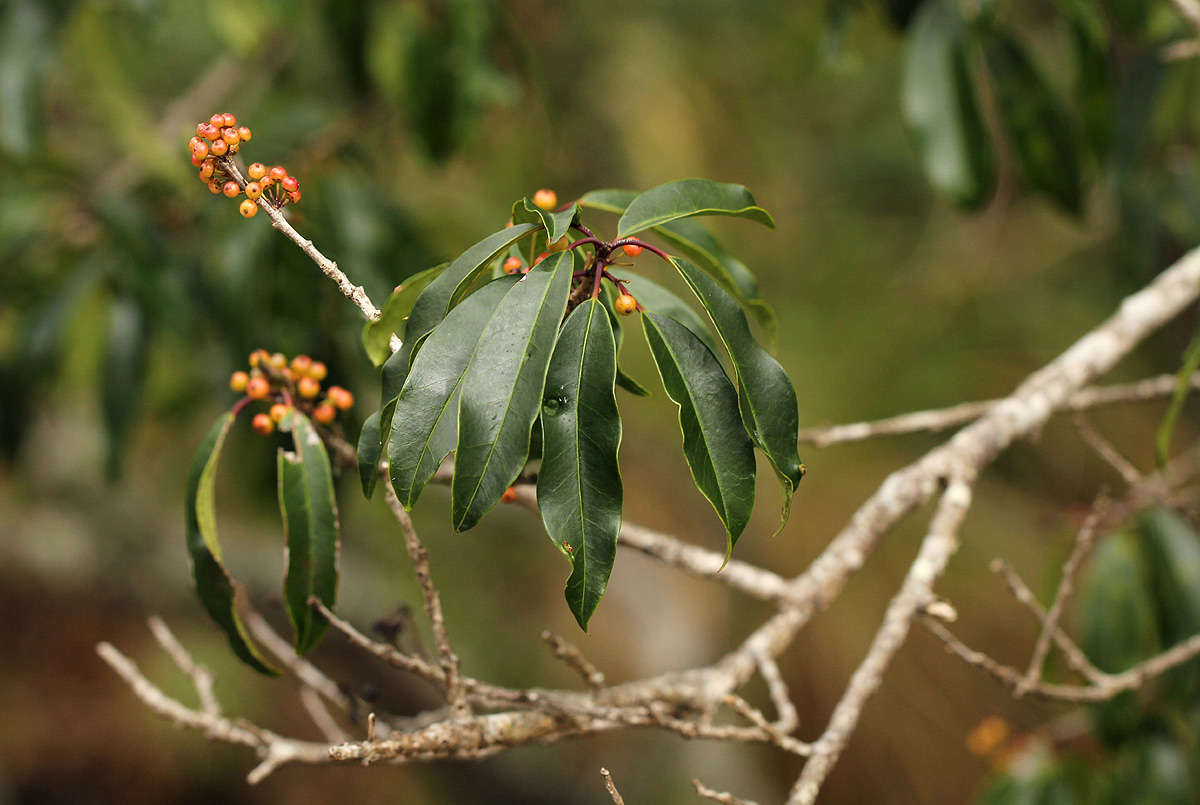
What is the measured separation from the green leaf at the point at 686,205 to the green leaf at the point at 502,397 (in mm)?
75

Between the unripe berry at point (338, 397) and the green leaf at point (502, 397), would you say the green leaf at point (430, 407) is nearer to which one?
the green leaf at point (502, 397)

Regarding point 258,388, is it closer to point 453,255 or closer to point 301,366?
point 301,366

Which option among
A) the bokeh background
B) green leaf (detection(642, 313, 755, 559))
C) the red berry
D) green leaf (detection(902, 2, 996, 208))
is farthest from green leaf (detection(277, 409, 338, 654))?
green leaf (detection(902, 2, 996, 208))

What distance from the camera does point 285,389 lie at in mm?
665

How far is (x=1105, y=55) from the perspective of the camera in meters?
1.16

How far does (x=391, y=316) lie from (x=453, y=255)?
106cm

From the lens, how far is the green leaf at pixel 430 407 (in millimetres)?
495

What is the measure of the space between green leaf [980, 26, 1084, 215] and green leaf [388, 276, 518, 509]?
980mm

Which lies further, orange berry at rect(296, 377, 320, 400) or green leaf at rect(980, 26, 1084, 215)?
green leaf at rect(980, 26, 1084, 215)

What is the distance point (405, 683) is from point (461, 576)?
0.37 m

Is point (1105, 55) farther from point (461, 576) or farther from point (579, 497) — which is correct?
point (461, 576)

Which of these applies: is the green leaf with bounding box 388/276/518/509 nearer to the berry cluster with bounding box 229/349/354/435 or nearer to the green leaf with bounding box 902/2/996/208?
the berry cluster with bounding box 229/349/354/435

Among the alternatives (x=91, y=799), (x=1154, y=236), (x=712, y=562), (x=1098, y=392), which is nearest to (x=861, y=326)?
(x=1154, y=236)

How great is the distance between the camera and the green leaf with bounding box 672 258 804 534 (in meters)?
0.52
